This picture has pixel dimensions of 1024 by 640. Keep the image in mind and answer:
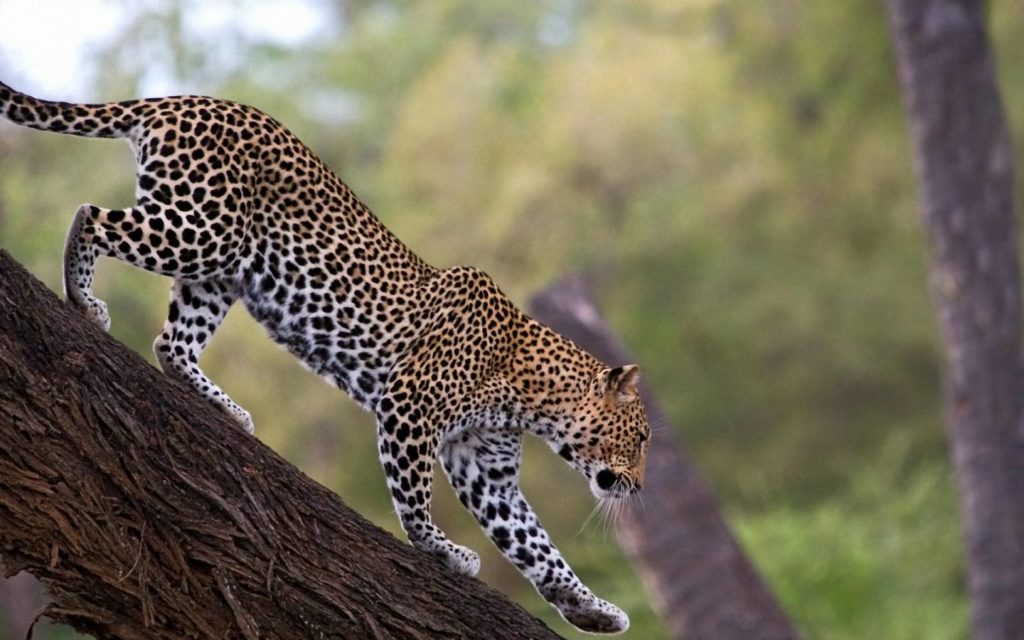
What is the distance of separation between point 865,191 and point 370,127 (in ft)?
26.4

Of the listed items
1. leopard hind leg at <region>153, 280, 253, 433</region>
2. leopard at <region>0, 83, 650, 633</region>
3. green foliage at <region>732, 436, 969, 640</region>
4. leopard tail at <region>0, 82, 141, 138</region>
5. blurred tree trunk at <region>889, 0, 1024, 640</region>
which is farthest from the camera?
green foliage at <region>732, 436, 969, 640</region>

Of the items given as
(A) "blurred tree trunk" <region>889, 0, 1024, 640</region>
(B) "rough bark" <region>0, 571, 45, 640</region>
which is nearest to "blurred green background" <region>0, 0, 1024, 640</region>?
(B) "rough bark" <region>0, 571, 45, 640</region>

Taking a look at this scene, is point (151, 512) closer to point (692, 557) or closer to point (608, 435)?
point (608, 435)

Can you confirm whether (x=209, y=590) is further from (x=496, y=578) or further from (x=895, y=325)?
(x=895, y=325)

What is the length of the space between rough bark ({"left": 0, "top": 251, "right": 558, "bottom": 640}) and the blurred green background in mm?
13421

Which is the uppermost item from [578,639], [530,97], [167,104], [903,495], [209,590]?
[530,97]

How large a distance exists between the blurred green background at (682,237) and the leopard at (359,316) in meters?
12.6

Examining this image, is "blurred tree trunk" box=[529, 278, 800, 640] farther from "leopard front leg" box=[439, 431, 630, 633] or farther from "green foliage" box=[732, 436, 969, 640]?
"leopard front leg" box=[439, 431, 630, 633]

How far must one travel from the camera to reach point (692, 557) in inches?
421

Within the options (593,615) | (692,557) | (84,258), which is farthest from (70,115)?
(692,557)

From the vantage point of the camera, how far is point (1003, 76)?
64.6 feet

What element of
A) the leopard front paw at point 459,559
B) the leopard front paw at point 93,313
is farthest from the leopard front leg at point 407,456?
the leopard front paw at point 93,313

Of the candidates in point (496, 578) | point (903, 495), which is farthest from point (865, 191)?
point (496, 578)

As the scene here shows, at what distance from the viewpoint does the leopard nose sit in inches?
208
